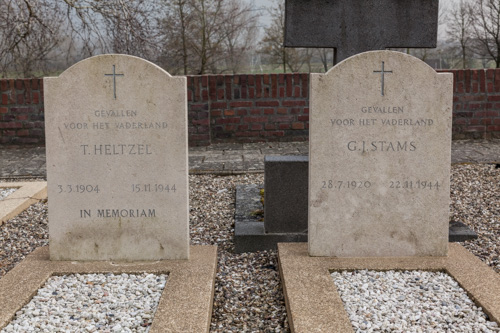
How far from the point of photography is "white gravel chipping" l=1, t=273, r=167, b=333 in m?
2.57

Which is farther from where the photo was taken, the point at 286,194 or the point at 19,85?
the point at 19,85

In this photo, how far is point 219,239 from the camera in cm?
423

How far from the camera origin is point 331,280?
118 inches

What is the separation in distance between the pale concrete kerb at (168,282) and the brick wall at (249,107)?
4.20m

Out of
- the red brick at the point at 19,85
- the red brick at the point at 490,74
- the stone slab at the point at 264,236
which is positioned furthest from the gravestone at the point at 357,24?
the red brick at the point at 19,85

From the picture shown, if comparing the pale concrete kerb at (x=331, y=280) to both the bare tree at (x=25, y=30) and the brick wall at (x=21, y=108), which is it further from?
the bare tree at (x=25, y=30)

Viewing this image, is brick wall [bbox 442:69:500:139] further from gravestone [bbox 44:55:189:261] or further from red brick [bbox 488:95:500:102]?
gravestone [bbox 44:55:189:261]

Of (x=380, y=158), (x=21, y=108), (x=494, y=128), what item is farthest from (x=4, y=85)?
(x=494, y=128)

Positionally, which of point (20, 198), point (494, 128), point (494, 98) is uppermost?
point (494, 98)

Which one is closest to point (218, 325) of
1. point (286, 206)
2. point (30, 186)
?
point (286, 206)

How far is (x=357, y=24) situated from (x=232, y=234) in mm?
1939

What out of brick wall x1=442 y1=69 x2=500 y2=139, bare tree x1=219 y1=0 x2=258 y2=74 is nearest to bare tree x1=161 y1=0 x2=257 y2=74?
bare tree x1=219 y1=0 x2=258 y2=74

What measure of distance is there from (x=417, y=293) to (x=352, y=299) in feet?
1.25

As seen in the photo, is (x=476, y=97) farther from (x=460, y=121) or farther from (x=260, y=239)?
(x=260, y=239)
